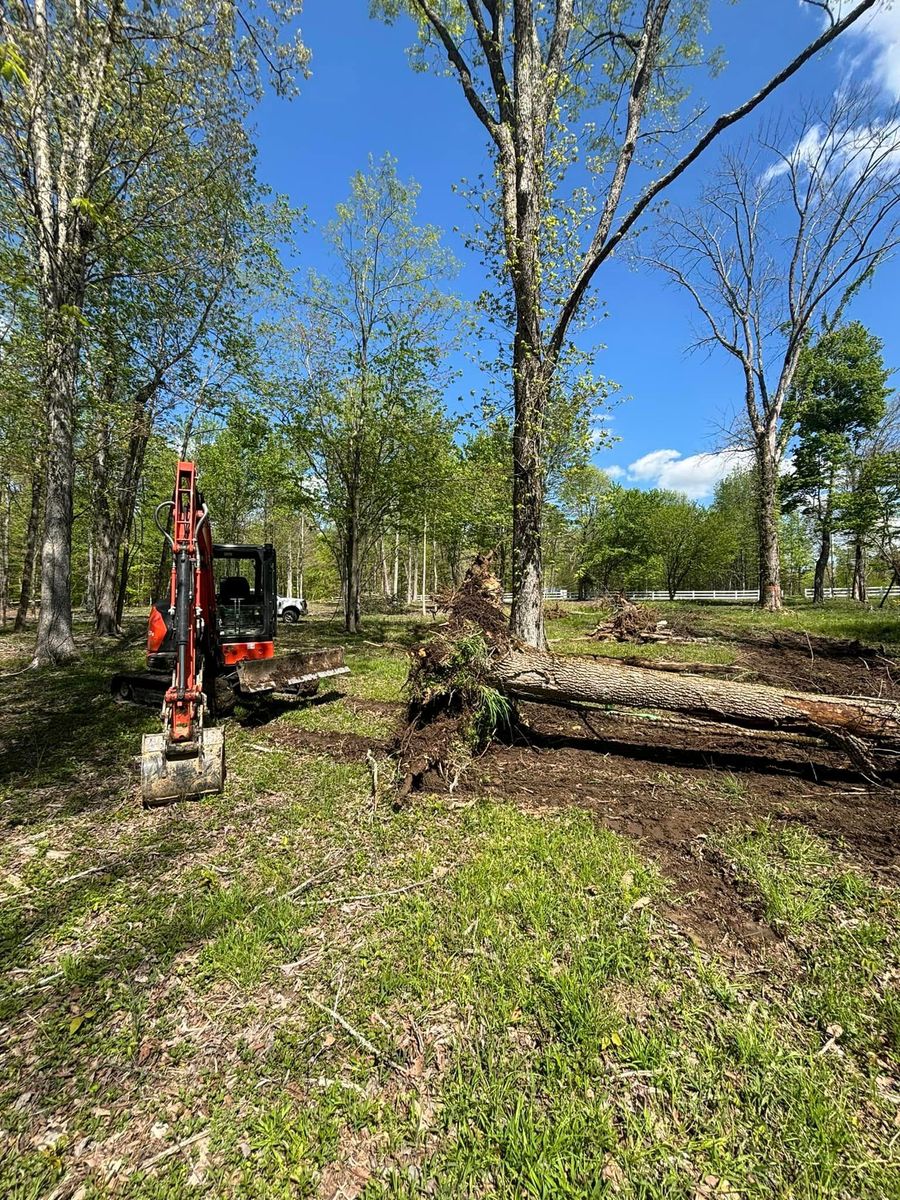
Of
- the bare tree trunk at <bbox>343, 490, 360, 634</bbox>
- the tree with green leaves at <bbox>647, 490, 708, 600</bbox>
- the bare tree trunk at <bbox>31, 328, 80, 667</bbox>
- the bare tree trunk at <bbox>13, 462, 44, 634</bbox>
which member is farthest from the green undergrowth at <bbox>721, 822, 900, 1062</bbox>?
the tree with green leaves at <bbox>647, 490, 708, 600</bbox>

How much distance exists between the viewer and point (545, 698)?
Answer: 206 inches

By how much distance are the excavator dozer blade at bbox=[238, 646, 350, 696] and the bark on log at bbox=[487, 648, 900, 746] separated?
2806 millimetres

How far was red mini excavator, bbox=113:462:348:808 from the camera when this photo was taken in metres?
3.89

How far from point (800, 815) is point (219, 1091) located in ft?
13.4

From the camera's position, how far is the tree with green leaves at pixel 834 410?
893 inches

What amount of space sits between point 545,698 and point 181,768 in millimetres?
3514

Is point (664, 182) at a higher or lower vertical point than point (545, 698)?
higher

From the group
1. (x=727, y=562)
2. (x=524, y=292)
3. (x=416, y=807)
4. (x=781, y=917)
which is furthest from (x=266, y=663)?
(x=727, y=562)

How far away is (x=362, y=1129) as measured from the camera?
1678 millimetres

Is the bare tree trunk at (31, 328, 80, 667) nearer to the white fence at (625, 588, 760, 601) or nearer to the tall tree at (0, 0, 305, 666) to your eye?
the tall tree at (0, 0, 305, 666)

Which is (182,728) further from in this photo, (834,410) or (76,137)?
(834,410)

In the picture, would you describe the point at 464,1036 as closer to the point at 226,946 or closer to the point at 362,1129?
the point at 362,1129

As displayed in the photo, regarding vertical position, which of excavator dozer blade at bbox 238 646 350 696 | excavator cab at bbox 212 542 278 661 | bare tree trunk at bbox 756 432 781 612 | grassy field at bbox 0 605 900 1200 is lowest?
grassy field at bbox 0 605 900 1200

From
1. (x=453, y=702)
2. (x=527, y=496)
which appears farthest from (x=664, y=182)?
(x=453, y=702)
